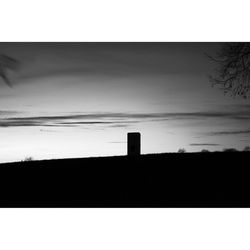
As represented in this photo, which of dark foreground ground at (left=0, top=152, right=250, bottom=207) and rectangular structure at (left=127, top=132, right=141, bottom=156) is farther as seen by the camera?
rectangular structure at (left=127, top=132, right=141, bottom=156)

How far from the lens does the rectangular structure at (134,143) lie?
33.2ft

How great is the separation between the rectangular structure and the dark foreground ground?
0.57 ft

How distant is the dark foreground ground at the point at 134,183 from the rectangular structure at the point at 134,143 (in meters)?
0.17

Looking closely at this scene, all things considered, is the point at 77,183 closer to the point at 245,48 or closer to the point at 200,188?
the point at 200,188

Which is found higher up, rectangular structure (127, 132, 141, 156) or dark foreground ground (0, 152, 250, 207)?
rectangular structure (127, 132, 141, 156)

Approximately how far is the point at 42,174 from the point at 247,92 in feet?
17.2

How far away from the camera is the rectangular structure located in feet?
33.2

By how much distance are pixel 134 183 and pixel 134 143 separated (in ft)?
4.23

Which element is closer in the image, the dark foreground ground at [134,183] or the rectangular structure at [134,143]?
the dark foreground ground at [134,183]

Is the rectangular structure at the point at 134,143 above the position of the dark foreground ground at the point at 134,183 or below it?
above

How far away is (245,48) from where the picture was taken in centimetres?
1034

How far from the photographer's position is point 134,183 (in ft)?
29.9

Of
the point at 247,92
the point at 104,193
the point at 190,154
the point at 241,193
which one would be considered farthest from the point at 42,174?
the point at 247,92

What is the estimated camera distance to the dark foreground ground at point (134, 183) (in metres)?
8.66
